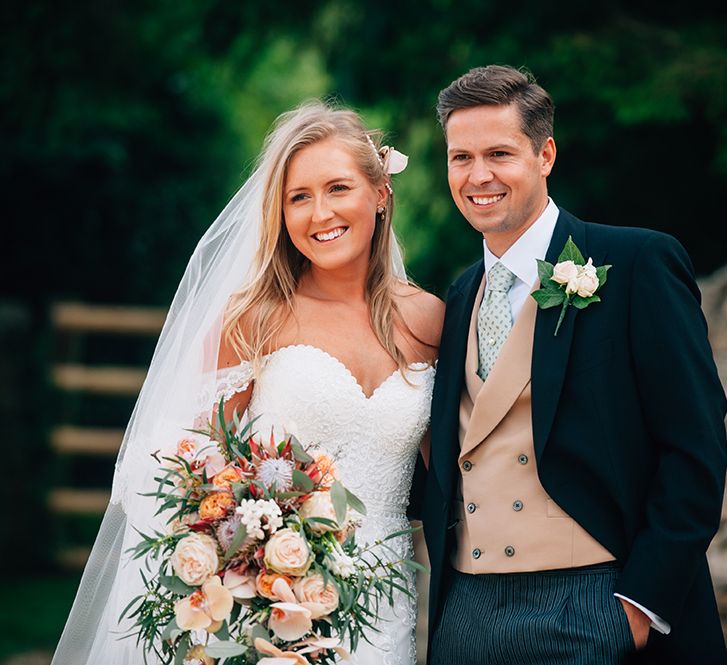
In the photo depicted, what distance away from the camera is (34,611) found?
866 cm

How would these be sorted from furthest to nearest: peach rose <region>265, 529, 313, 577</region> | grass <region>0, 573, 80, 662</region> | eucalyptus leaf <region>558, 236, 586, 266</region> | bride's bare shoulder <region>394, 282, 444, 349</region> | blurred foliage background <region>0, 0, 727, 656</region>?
1. grass <region>0, 573, 80, 662</region>
2. blurred foliage background <region>0, 0, 727, 656</region>
3. bride's bare shoulder <region>394, 282, 444, 349</region>
4. eucalyptus leaf <region>558, 236, 586, 266</region>
5. peach rose <region>265, 529, 313, 577</region>

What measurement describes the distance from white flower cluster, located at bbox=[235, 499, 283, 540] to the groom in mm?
705

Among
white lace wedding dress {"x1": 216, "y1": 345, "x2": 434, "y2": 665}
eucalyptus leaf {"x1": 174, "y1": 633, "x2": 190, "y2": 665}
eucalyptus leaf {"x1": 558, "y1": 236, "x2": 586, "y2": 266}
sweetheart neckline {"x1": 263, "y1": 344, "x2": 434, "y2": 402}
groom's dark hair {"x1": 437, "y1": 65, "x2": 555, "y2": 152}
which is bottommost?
eucalyptus leaf {"x1": 174, "y1": 633, "x2": 190, "y2": 665}

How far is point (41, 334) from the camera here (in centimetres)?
1020

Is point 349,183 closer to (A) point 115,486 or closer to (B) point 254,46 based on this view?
(A) point 115,486

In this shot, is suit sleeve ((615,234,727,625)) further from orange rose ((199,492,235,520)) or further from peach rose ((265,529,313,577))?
orange rose ((199,492,235,520))

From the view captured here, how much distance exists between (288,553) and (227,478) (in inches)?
11.1

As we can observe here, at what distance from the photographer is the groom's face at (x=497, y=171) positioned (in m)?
3.68

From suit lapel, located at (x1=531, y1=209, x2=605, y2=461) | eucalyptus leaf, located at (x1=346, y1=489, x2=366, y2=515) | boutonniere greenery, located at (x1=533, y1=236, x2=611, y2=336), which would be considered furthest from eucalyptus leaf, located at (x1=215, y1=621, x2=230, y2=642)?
boutonniere greenery, located at (x1=533, y1=236, x2=611, y2=336)

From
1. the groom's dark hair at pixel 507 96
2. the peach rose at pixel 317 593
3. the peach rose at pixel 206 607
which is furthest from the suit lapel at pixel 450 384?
the peach rose at pixel 206 607

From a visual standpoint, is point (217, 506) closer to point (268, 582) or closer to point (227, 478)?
point (227, 478)

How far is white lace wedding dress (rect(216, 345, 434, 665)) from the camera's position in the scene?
3.97 meters

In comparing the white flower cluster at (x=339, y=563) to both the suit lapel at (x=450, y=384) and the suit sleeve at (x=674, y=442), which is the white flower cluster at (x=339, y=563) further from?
the suit sleeve at (x=674, y=442)

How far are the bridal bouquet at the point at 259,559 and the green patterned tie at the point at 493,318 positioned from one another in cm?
70
